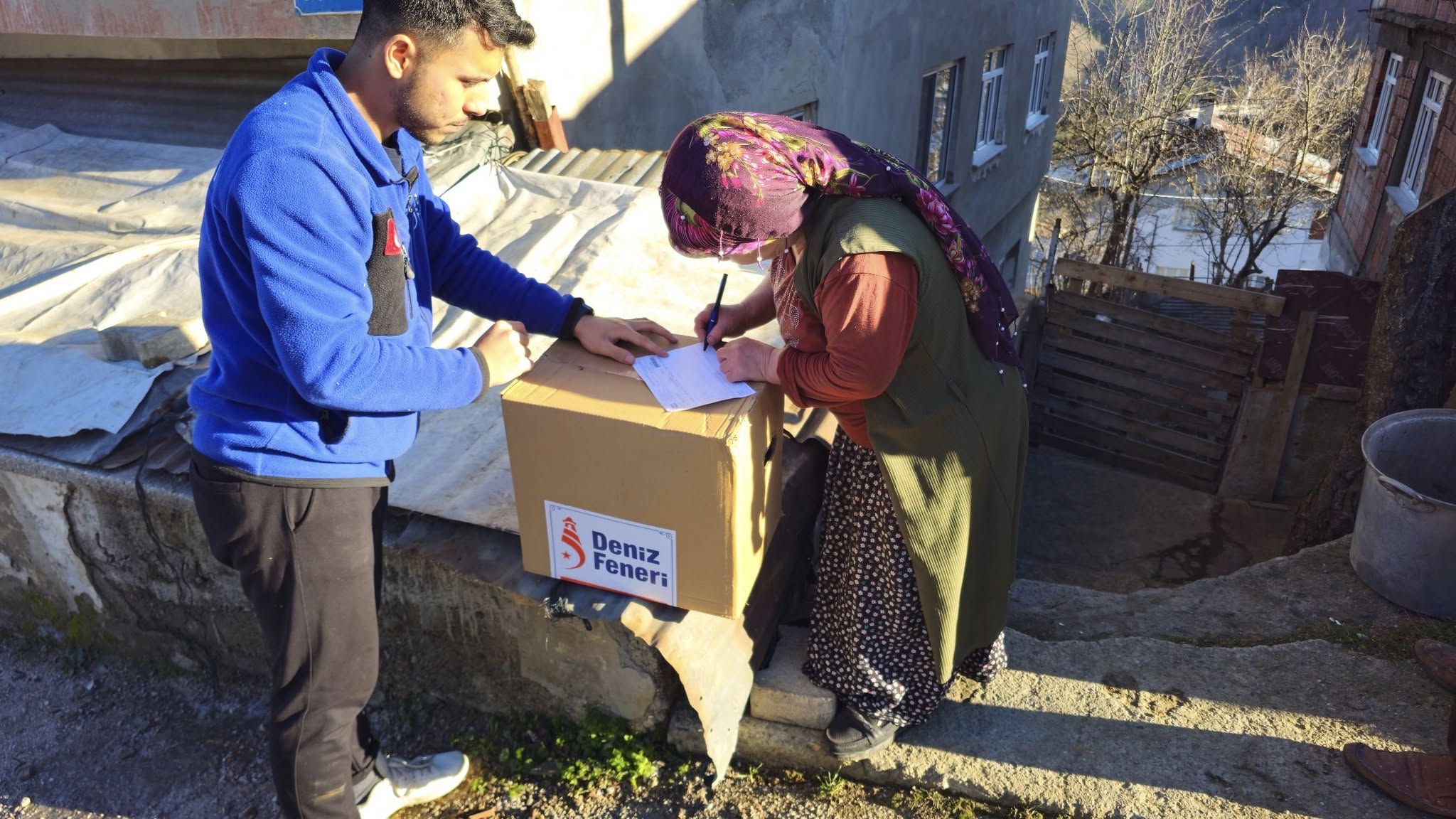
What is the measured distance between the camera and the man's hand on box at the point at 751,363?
6.63ft

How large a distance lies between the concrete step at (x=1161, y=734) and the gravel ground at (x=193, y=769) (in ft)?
0.33

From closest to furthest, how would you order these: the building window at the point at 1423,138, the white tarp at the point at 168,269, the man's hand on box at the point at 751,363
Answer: the man's hand on box at the point at 751,363 → the white tarp at the point at 168,269 → the building window at the point at 1423,138

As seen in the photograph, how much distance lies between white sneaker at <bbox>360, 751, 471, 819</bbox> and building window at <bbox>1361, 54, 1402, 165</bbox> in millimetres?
12126

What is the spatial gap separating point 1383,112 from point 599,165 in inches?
427

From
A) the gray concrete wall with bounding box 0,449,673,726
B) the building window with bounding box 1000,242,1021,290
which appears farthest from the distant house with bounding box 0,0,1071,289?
the building window with bounding box 1000,242,1021,290

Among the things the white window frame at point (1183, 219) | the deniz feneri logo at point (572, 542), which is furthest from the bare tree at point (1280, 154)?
the deniz feneri logo at point (572, 542)

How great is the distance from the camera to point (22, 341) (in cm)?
311

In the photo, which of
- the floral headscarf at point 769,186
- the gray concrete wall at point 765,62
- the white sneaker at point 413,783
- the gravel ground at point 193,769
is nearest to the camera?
the floral headscarf at point 769,186

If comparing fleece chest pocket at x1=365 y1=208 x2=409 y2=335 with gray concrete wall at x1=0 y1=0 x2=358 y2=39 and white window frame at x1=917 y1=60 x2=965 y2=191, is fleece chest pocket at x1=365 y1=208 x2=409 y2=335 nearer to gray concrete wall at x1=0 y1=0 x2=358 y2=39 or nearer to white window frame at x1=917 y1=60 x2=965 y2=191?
gray concrete wall at x1=0 y1=0 x2=358 y2=39

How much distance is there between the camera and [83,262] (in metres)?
3.67

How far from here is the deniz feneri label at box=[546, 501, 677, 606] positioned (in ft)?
6.77

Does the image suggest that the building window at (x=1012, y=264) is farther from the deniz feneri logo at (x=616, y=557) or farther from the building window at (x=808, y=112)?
the deniz feneri logo at (x=616, y=557)

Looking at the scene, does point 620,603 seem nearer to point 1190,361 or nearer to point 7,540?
point 7,540

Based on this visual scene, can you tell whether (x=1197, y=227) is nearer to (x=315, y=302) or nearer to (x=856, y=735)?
(x=856, y=735)
